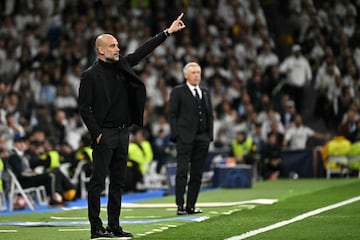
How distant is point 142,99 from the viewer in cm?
1261

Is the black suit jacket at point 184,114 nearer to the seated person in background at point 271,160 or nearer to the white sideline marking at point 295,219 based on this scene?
the white sideline marking at point 295,219

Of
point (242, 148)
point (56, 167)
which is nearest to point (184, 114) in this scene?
point (56, 167)

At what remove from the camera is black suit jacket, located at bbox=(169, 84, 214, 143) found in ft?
53.7

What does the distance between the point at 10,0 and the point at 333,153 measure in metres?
11.1

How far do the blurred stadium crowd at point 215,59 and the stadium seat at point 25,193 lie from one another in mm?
4877

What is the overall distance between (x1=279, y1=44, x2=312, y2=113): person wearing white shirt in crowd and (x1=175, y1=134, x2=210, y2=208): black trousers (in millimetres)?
14617

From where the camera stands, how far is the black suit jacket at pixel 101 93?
12.3m

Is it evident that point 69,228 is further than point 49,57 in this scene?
No

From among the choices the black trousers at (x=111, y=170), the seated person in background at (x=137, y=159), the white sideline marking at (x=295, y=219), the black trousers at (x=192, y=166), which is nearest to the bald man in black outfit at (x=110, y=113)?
the black trousers at (x=111, y=170)

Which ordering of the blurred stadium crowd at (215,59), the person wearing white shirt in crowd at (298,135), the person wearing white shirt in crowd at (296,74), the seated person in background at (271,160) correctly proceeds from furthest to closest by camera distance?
the person wearing white shirt in crowd at (296,74) < the person wearing white shirt in crowd at (298,135) < the blurred stadium crowd at (215,59) < the seated person in background at (271,160)

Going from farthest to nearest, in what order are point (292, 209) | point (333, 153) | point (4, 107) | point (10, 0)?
point (10, 0)
point (333, 153)
point (4, 107)
point (292, 209)

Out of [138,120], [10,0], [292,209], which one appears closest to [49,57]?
[10,0]

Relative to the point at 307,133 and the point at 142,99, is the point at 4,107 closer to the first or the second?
the point at 307,133

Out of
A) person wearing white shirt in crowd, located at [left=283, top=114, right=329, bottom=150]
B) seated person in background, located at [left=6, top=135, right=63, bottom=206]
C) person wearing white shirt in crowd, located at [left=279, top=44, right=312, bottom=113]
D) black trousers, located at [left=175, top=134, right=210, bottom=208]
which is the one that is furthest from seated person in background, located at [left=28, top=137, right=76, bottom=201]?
person wearing white shirt in crowd, located at [left=279, top=44, right=312, bottom=113]
